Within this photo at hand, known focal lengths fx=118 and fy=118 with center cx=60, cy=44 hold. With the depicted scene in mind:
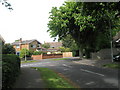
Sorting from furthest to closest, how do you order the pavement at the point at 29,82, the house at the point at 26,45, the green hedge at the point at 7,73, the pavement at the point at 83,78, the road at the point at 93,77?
1. the house at the point at 26,45
2. the road at the point at 93,77
3. the pavement at the point at 83,78
4. the pavement at the point at 29,82
5. the green hedge at the point at 7,73

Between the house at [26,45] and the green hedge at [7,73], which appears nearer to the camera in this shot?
the green hedge at [7,73]

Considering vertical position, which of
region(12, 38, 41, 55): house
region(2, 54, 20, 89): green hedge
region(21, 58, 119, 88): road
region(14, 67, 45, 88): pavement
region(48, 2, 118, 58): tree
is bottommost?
region(21, 58, 119, 88): road

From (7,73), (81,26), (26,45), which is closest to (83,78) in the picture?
(7,73)

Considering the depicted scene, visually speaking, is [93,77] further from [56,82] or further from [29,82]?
[29,82]

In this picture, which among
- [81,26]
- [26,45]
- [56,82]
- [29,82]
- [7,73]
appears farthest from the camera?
[26,45]

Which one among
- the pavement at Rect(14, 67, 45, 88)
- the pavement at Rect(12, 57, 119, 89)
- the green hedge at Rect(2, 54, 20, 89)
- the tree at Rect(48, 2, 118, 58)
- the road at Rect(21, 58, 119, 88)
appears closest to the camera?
the green hedge at Rect(2, 54, 20, 89)

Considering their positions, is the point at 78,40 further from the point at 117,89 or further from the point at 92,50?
the point at 117,89

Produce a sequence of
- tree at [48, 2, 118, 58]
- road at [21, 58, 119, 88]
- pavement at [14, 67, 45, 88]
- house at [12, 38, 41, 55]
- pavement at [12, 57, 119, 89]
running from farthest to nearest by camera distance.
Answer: house at [12, 38, 41, 55] < tree at [48, 2, 118, 58] < road at [21, 58, 119, 88] < pavement at [12, 57, 119, 89] < pavement at [14, 67, 45, 88]

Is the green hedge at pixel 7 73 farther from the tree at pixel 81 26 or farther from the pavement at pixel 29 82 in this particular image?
the tree at pixel 81 26

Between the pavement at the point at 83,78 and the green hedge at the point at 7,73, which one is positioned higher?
the green hedge at the point at 7,73

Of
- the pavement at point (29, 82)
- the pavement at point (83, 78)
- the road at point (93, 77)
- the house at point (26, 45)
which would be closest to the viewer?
the pavement at point (29, 82)

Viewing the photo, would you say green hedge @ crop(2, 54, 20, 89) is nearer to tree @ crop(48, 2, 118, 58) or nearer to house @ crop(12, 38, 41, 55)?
tree @ crop(48, 2, 118, 58)

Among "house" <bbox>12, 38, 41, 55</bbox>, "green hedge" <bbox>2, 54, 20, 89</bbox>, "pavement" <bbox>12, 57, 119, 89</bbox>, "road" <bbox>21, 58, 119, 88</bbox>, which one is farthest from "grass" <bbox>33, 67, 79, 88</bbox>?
"house" <bbox>12, 38, 41, 55</bbox>

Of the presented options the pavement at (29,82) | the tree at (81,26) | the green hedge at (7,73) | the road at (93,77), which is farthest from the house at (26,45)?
the green hedge at (7,73)
